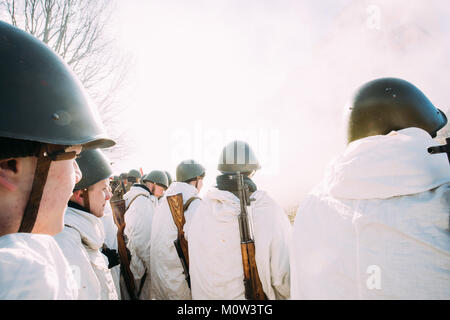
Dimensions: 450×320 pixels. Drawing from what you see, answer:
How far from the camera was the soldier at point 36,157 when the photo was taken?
79 cm

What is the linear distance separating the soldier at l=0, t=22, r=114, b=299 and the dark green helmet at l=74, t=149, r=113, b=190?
1317mm

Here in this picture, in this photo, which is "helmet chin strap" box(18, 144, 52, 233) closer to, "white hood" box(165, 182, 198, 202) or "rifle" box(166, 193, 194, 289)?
"rifle" box(166, 193, 194, 289)

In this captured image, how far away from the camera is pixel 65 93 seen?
4.91ft

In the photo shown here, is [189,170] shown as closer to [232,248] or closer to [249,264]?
[232,248]

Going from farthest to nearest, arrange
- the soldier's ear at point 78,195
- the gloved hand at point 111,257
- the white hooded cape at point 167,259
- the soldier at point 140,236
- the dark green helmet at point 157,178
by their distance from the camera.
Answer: the dark green helmet at point 157,178
the soldier at point 140,236
the white hooded cape at point 167,259
the gloved hand at point 111,257
the soldier's ear at point 78,195

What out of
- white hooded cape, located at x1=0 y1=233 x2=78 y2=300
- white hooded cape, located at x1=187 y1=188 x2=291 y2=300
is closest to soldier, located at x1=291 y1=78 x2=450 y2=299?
white hooded cape, located at x1=187 y1=188 x2=291 y2=300

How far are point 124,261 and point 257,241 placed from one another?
2.88 metres

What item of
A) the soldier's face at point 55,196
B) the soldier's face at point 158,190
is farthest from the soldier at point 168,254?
the soldier's face at point 55,196

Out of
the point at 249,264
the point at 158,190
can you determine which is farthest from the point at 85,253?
the point at 158,190

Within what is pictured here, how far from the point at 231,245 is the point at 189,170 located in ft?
9.65

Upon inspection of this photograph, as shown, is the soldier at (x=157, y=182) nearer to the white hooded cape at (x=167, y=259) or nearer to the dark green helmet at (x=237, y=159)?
the white hooded cape at (x=167, y=259)

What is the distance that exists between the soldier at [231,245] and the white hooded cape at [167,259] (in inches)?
48.8

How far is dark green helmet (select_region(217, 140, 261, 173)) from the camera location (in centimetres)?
333

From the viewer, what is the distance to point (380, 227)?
3.81 ft
